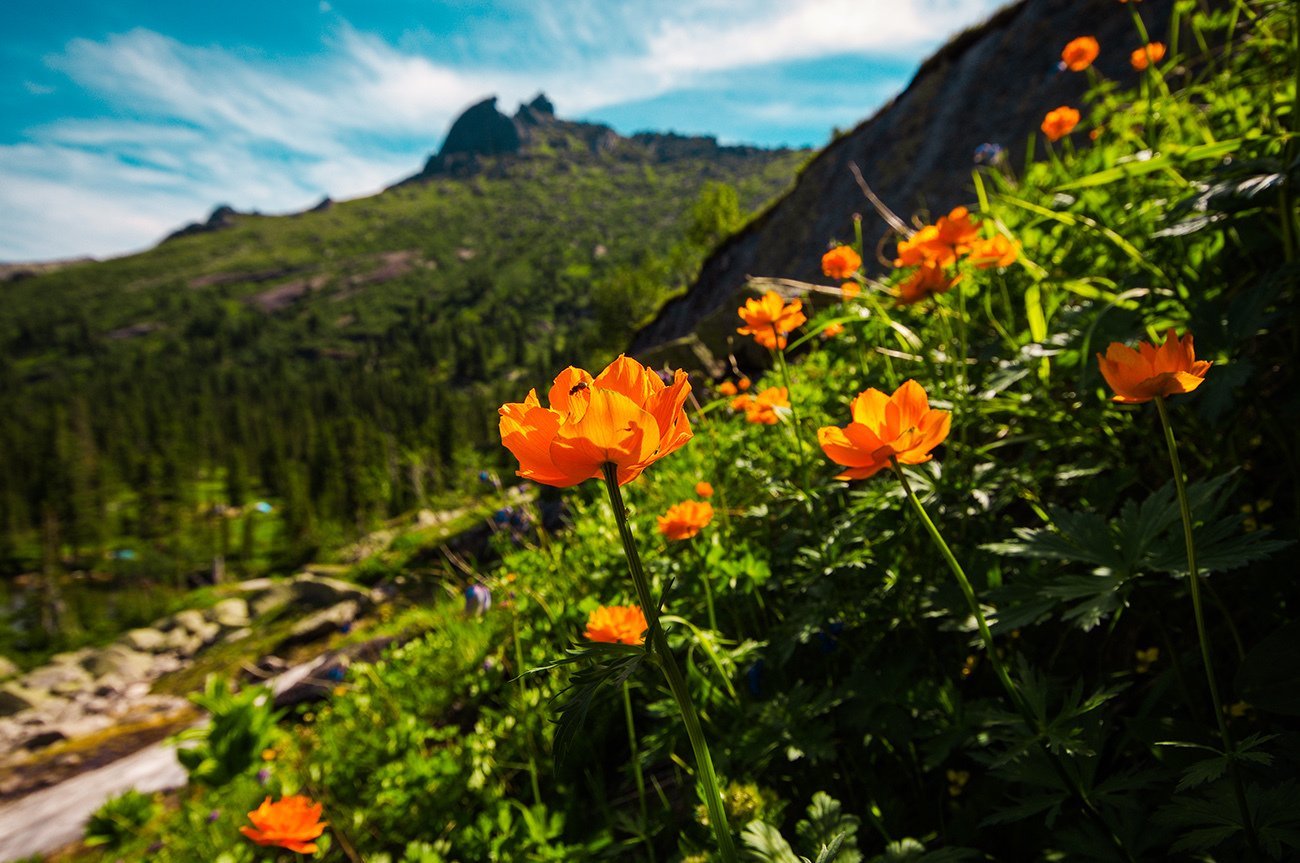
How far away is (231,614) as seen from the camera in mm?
27844

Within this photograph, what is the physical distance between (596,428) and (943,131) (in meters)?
9.67

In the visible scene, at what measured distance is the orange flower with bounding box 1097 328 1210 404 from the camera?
31.4 inches

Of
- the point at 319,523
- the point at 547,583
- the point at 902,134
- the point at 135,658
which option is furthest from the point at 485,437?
the point at 547,583

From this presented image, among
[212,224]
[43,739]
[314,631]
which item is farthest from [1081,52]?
[212,224]

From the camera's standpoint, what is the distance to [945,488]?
1457 mm

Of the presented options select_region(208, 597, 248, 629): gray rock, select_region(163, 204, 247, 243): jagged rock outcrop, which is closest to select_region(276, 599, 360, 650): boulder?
→ select_region(208, 597, 248, 629): gray rock

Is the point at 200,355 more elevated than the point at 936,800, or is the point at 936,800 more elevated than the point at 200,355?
the point at 200,355

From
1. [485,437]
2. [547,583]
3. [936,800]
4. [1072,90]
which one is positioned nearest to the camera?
[936,800]

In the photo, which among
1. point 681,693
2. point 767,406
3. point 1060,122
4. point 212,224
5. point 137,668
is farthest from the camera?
point 212,224

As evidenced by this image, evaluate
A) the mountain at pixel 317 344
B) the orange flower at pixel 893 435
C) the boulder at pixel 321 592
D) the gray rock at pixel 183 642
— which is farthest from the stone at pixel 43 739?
the orange flower at pixel 893 435

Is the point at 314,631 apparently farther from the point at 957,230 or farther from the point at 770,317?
the point at 957,230

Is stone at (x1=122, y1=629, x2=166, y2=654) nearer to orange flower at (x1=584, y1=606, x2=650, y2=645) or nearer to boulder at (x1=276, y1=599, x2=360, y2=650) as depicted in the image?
boulder at (x1=276, y1=599, x2=360, y2=650)

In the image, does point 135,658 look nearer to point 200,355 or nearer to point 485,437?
point 485,437

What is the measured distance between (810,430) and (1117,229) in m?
1.27
